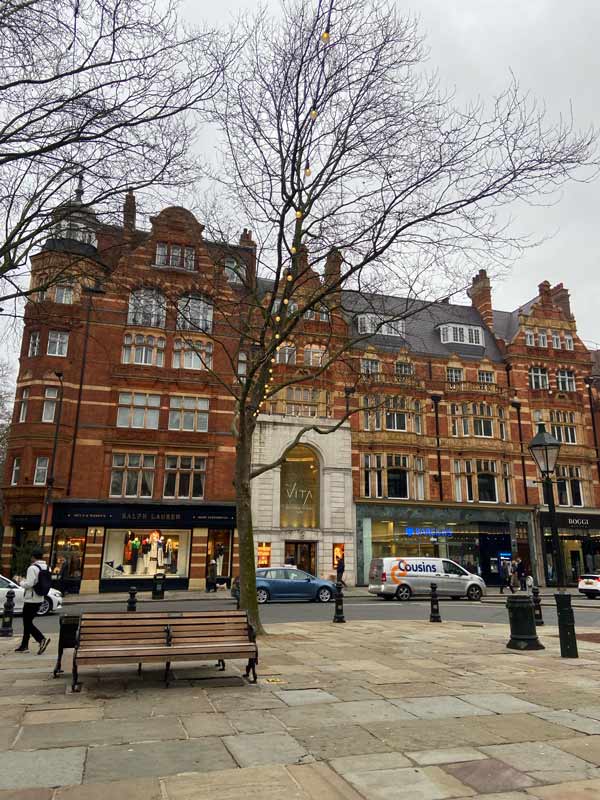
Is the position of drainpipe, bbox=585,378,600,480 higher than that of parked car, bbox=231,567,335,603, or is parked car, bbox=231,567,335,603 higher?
drainpipe, bbox=585,378,600,480

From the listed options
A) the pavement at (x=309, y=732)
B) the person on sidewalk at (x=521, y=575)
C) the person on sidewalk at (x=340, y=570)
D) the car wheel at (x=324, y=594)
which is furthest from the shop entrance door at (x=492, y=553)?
the pavement at (x=309, y=732)

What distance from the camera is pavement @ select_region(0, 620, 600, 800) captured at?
13.3 ft

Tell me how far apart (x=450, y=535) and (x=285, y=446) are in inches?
460

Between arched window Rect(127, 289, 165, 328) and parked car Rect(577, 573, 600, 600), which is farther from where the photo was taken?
parked car Rect(577, 573, 600, 600)

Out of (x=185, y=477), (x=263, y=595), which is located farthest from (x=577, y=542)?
(x=185, y=477)

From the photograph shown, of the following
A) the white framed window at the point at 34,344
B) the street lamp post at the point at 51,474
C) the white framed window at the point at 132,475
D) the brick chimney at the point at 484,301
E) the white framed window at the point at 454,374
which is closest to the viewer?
the street lamp post at the point at 51,474

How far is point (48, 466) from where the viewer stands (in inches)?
1101

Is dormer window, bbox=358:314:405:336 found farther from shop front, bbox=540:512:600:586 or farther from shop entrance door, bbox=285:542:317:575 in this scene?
shop front, bbox=540:512:600:586

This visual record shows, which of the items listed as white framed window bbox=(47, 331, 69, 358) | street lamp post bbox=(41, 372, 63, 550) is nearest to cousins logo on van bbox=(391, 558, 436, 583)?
street lamp post bbox=(41, 372, 63, 550)

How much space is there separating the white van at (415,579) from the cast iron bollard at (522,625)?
13805 mm

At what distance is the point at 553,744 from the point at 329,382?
1176 inches

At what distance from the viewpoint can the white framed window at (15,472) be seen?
27828 millimetres

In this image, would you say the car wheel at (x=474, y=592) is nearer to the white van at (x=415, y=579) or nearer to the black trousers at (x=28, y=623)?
the white van at (x=415, y=579)

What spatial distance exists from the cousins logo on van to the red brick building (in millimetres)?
7759
